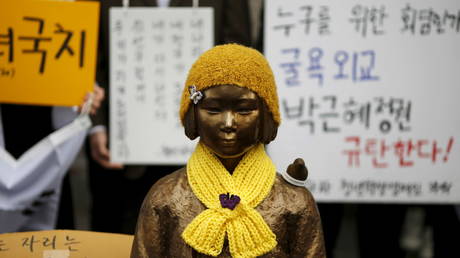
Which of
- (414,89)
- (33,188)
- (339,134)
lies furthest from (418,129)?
(33,188)

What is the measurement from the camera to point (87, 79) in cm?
223

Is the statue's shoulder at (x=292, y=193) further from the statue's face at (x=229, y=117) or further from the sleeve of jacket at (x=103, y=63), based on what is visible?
the sleeve of jacket at (x=103, y=63)

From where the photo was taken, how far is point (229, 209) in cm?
135

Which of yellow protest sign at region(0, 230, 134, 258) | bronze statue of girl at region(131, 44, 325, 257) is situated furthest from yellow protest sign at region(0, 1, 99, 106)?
bronze statue of girl at region(131, 44, 325, 257)

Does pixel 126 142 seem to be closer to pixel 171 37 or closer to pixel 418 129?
pixel 171 37

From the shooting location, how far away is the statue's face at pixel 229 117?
1342 mm

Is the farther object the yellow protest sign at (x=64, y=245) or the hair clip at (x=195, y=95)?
the yellow protest sign at (x=64, y=245)

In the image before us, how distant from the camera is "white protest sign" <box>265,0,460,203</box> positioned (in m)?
2.28

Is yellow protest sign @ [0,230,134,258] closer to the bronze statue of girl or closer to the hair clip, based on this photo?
the bronze statue of girl

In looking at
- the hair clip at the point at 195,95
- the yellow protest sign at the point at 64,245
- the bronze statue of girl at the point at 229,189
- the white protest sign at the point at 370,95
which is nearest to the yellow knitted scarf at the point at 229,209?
the bronze statue of girl at the point at 229,189

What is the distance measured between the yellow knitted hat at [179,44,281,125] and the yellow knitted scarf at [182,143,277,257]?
15 cm

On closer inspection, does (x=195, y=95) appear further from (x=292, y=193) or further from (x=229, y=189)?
(x=292, y=193)

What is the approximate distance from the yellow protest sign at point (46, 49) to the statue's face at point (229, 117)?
40.9 inches

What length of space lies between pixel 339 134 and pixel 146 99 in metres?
0.90
